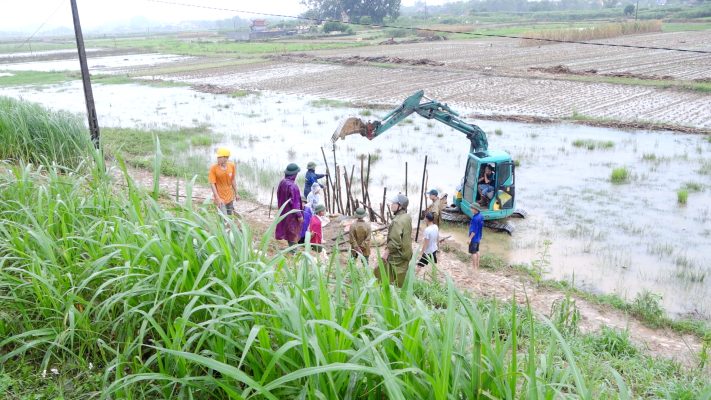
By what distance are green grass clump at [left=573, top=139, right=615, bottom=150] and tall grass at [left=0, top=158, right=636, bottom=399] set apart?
14115 millimetres

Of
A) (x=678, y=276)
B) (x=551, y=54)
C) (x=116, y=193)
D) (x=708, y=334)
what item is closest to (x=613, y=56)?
(x=551, y=54)

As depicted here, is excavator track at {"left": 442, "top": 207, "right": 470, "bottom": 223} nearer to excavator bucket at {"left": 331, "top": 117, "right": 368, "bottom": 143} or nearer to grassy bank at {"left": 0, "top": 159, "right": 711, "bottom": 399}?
excavator bucket at {"left": 331, "top": 117, "right": 368, "bottom": 143}

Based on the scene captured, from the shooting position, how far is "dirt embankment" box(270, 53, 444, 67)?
34403mm

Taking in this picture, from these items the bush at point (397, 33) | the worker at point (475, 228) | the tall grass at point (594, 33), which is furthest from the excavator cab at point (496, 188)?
the bush at point (397, 33)

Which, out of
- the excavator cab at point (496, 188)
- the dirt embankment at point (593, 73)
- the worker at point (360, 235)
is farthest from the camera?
the dirt embankment at point (593, 73)

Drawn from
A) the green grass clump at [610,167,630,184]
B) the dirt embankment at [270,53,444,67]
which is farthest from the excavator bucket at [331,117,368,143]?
the dirt embankment at [270,53,444,67]

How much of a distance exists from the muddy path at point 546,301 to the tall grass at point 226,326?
80.6 inches

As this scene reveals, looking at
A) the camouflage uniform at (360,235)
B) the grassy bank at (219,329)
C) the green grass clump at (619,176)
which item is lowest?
the green grass clump at (619,176)

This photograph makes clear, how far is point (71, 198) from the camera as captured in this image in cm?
451

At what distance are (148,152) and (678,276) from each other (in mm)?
13486

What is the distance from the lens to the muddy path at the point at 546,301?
259 inches

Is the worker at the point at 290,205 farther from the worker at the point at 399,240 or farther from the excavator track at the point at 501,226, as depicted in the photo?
the excavator track at the point at 501,226

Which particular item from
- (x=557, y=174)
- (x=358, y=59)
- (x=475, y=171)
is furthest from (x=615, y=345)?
(x=358, y=59)

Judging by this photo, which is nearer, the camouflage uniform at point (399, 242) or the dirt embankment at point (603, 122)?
the camouflage uniform at point (399, 242)
